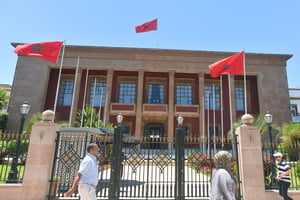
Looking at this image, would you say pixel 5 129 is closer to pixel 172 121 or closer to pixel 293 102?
pixel 172 121

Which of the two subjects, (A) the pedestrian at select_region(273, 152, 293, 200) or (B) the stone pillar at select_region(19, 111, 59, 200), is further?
(B) the stone pillar at select_region(19, 111, 59, 200)

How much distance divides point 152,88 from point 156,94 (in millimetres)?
968

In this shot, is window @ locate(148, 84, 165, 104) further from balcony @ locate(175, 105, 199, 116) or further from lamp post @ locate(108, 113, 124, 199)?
lamp post @ locate(108, 113, 124, 199)

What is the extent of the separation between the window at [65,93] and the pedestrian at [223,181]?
2467 cm

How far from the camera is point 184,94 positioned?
26.0m

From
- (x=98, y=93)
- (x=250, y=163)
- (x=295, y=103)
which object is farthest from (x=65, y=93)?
(x=295, y=103)

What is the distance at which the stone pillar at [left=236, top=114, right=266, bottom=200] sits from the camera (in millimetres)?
6168

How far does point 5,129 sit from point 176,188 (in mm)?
23324

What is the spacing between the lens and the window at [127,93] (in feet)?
83.7

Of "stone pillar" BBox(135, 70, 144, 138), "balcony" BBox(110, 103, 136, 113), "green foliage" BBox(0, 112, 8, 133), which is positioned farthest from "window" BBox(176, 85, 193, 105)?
"green foliage" BBox(0, 112, 8, 133)

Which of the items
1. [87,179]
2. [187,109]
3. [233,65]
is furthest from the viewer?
[187,109]

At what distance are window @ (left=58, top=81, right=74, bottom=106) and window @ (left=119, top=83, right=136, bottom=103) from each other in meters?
6.35

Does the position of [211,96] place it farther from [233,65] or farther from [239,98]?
[233,65]

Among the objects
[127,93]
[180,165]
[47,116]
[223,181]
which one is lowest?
[180,165]
